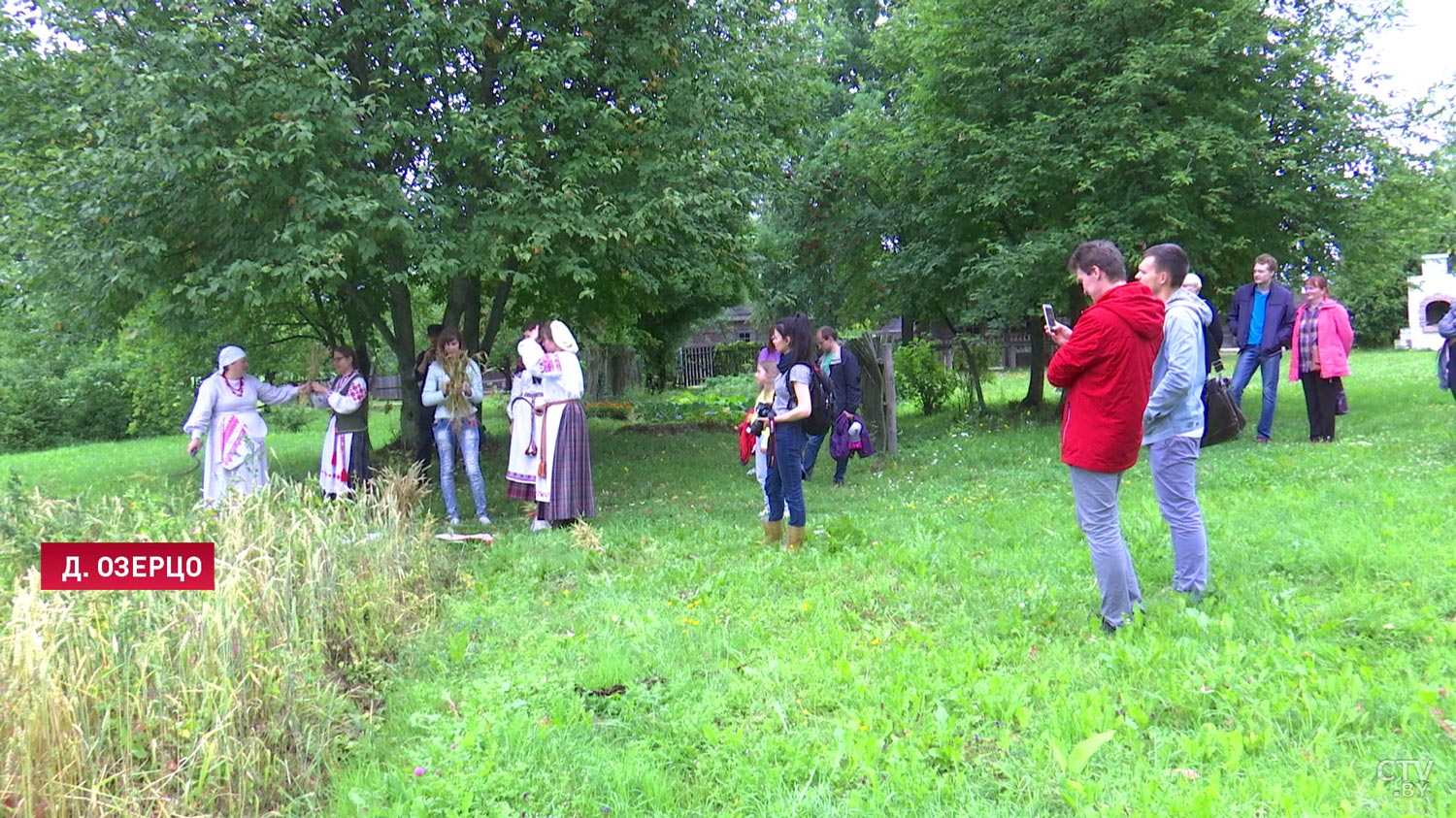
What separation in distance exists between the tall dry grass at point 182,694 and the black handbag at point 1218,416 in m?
4.59

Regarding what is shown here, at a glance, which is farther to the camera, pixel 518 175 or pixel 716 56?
pixel 716 56

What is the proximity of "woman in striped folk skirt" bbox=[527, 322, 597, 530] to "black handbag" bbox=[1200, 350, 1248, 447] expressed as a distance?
4545 millimetres

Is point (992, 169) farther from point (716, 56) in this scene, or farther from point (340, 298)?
point (340, 298)

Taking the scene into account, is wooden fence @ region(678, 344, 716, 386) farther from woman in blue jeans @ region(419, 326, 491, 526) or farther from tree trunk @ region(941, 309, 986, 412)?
woman in blue jeans @ region(419, 326, 491, 526)

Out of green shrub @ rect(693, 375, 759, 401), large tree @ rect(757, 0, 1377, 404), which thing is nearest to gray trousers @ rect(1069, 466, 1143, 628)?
large tree @ rect(757, 0, 1377, 404)

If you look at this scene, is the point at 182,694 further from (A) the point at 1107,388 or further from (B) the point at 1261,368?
(B) the point at 1261,368

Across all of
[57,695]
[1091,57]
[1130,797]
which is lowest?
[1130,797]

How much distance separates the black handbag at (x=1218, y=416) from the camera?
525cm

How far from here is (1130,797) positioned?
9.19ft

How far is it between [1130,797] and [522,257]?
19.9 feet

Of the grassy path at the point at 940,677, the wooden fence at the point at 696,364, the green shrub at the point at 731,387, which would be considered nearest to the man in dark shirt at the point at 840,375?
the grassy path at the point at 940,677

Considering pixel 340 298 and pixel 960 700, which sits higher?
pixel 340 298

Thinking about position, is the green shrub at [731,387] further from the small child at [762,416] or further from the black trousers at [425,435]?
the small child at [762,416]

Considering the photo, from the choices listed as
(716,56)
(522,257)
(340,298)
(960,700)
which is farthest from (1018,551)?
(340,298)
